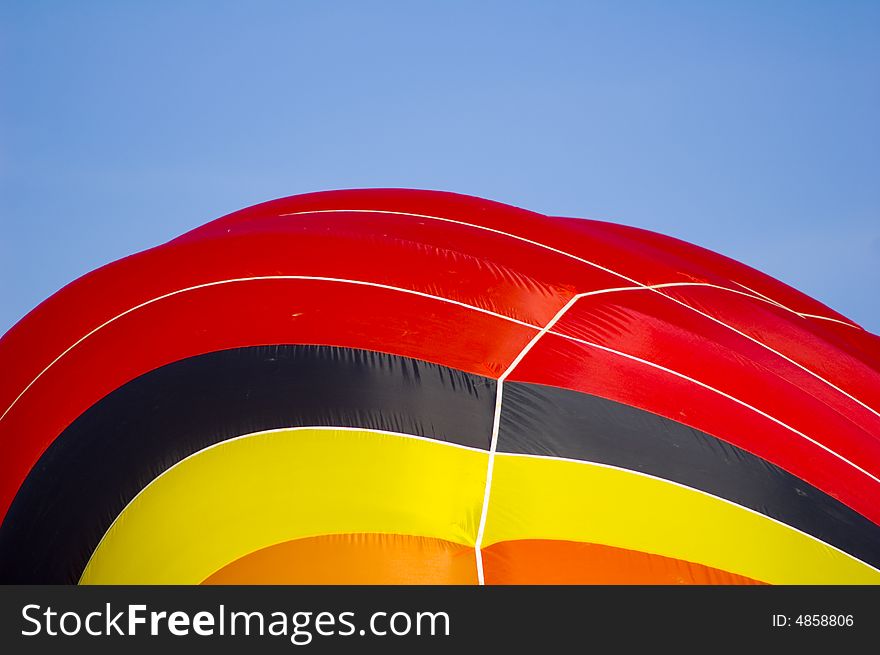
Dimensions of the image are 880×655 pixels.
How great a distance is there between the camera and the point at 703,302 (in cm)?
380

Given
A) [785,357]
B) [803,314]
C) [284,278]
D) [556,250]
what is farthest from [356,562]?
[803,314]

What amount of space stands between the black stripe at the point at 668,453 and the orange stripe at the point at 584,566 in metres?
0.25

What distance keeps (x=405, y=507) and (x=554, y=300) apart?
34.2 inches

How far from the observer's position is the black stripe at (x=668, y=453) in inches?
117

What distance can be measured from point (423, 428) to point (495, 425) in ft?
0.63

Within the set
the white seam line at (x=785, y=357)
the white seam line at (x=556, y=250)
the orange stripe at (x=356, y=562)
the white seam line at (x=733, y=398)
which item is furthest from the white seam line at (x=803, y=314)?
the orange stripe at (x=356, y=562)

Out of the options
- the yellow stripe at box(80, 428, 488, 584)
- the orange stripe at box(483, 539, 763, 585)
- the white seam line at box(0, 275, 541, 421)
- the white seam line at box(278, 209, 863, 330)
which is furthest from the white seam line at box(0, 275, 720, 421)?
the orange stripe at box(483, 539, 763, 585)

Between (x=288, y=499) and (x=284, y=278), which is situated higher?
(x=284, y=278)

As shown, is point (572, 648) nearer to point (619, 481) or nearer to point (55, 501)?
point (619, 481)

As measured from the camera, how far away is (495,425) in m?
2.97

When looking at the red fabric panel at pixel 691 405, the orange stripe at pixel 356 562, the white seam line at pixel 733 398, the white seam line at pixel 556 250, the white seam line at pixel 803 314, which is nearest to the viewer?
the orange stripe at pixel 356 562

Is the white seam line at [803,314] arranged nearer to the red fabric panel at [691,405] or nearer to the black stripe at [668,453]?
the red fabric panel at [691,405]

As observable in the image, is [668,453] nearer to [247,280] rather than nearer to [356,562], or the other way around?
[356,562]

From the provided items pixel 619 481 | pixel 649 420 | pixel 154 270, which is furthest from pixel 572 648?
pixel 154 270
